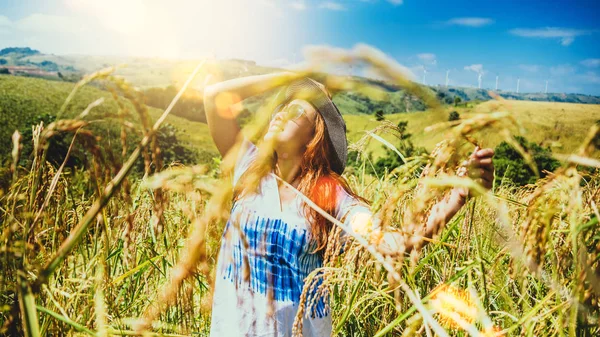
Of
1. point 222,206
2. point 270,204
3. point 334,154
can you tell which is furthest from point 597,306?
point 334,154

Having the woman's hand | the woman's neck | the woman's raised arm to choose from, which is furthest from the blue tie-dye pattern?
the woman's hand

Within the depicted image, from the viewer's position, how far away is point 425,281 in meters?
2.13

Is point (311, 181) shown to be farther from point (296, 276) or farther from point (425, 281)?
point (425, 281)

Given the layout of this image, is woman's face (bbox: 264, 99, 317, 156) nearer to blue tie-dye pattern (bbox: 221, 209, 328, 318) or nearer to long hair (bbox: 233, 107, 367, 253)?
long hair (bbox: 233, 107, 367, 253)

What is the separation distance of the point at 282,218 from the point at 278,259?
235 millimetres

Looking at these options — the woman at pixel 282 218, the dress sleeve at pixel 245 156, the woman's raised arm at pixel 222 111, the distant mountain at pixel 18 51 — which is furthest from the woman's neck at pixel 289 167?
the distant mountain at pixel 18 51

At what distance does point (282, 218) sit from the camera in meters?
2.14

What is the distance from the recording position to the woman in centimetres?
193

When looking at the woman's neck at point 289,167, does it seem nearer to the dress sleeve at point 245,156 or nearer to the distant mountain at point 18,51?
the dress sleeve at point 245,156

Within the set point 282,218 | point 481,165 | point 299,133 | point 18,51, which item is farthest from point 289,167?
point 18,51

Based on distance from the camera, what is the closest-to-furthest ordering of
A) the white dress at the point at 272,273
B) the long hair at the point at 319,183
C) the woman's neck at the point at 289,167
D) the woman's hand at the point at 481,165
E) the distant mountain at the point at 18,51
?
the woman's hand at the point at 481,165, the white dress at the point at 272,273, the long hair at the point at 319,183, the woman's neck at the point at 289,167, the distant mountain at the point at 18,51

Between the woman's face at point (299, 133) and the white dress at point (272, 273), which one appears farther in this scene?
the woman's face at point (299, 133)

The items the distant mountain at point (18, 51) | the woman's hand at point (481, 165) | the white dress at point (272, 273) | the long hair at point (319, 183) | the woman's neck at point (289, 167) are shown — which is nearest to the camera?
the woman's hand at point (481, 165)

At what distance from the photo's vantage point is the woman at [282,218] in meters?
1.93
